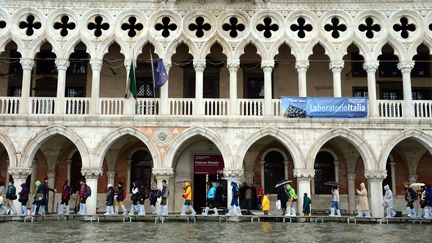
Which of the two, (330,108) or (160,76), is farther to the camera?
(330,108)

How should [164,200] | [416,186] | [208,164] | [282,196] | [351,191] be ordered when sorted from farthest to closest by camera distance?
[208,164] → [351,191] → [416,186] → [282,196] → [164,200]

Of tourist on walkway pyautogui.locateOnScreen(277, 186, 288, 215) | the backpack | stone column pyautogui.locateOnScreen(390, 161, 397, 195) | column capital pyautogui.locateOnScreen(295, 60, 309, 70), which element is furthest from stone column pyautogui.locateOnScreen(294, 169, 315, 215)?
the backpack

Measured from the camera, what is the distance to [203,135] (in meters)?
21.2

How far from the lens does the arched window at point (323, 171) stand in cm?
2409

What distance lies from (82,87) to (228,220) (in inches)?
419

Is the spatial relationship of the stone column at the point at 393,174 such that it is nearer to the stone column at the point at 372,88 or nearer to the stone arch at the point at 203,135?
the stone column at the point at 372,88

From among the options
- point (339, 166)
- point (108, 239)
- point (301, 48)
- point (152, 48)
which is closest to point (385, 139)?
point (339, 166)

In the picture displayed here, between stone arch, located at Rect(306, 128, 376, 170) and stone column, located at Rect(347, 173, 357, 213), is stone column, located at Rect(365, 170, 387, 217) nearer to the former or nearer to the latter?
stone arch, located at Rect(306, 128, 376, 170)

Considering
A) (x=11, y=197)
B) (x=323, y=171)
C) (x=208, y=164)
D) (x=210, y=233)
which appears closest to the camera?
(x=210, y=233)

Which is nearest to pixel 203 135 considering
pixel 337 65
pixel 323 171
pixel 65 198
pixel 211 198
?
pixel 211 198

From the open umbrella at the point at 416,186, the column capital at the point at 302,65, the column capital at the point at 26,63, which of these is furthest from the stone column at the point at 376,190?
the column capital at the point at 26,63

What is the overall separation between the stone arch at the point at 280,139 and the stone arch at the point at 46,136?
6.52 meters

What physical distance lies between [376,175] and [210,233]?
9.54 meters

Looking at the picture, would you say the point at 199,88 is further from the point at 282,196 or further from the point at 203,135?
the point at 282,196
